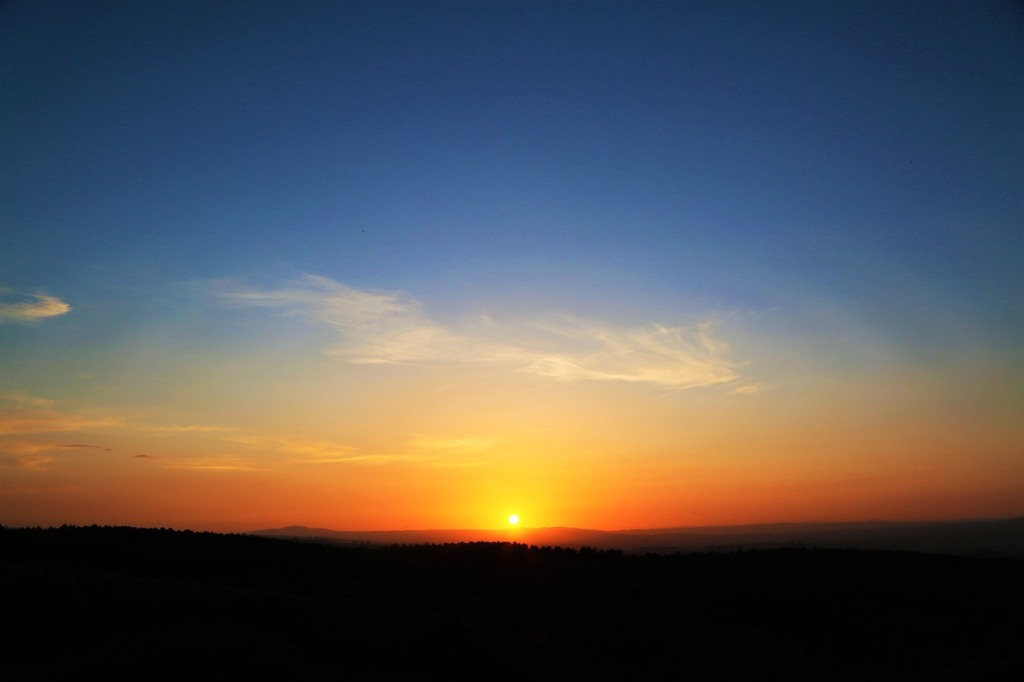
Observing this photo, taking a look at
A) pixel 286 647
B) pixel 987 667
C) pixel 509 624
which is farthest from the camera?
→ pixel 509 624

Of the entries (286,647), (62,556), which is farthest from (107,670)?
(62,556)

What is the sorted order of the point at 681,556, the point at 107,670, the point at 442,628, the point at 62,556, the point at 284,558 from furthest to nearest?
the point at 681,556 → the point at 284,558 → the point at 62,556 → the point at 442,628 → the point at 107,670

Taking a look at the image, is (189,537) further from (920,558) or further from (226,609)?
(920,558)

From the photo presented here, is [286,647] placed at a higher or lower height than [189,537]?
lower

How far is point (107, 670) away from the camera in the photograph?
13.6 meters

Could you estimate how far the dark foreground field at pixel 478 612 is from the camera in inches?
631

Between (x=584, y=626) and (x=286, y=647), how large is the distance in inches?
412

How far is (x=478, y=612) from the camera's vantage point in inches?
966

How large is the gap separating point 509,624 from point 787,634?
9.53 metres

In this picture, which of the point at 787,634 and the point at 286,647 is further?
the point at 787,634

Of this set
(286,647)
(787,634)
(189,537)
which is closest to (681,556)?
(787,634)

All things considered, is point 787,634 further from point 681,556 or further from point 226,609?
point 226,609

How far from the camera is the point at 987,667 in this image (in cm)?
1812

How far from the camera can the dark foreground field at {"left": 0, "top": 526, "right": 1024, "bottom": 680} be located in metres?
16.0
